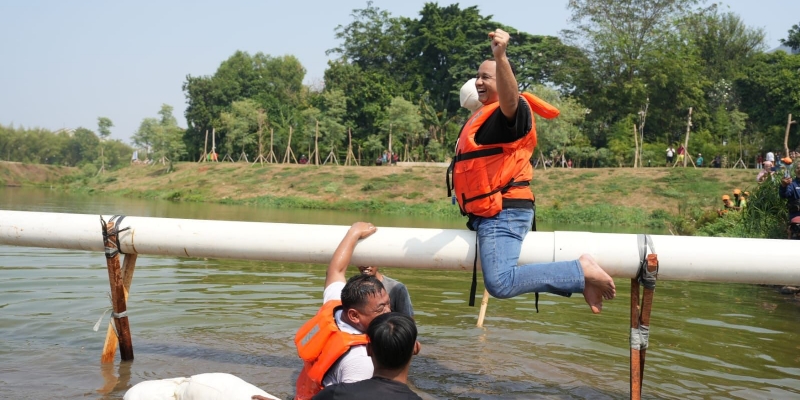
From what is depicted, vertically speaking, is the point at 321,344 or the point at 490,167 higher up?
the point at 490,167

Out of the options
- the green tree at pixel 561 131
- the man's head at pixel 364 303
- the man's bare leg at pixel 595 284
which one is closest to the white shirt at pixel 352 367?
the man's head at pixel 364 303

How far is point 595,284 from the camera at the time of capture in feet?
14.7

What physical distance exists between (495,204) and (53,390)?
3701 millimetres

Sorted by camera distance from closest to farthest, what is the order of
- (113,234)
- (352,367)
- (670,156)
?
(352,367) → (113,234) → (670,156)

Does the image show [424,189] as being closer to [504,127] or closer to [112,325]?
[112,325]

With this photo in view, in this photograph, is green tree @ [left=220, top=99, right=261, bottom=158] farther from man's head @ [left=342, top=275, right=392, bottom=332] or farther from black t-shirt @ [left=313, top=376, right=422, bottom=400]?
black t-shirt @ [left=313, top=376, right=422, bottom=400]

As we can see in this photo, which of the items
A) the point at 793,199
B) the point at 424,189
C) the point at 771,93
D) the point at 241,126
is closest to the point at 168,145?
the point at 241,126

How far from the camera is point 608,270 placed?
4.75 metres

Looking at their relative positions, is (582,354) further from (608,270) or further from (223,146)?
(223,146)

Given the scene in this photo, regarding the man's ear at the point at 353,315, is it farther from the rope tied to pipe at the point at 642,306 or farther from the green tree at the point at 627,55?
the green tree at the point at 627,55

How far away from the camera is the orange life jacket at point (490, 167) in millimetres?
4535

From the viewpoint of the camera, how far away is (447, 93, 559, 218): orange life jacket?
454 centimetres

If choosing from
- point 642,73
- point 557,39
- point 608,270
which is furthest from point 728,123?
point 608,270

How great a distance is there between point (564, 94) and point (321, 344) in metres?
65.5
